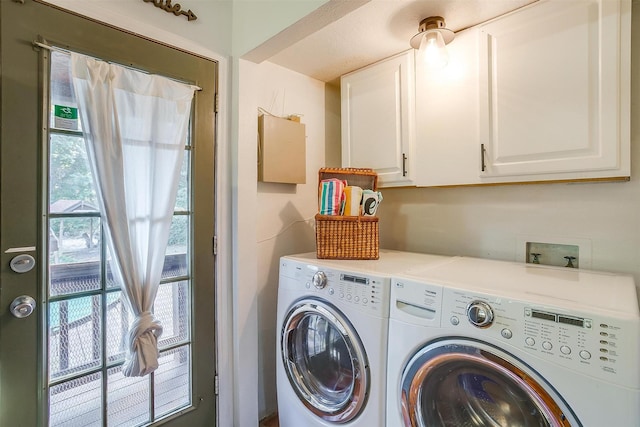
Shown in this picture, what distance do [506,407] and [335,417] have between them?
68 cm

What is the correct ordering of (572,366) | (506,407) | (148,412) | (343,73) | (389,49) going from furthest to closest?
(343,73) → (389,49) → (148,412) → (506,407) → (572,366)

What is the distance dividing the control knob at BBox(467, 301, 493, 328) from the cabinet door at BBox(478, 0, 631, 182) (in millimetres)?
743

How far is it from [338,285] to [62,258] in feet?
3.57

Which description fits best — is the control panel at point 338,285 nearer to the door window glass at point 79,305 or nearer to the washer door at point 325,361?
the washer door at point 325,361

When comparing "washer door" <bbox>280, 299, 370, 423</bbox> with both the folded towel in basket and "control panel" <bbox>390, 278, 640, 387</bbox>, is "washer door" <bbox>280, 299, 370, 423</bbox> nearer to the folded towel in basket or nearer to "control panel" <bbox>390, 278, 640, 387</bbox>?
"control panel" <bbox>390, 278, 640, 387</bbox>

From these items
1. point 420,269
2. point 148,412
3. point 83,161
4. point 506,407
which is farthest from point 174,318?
point 506,407

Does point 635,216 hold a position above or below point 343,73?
below

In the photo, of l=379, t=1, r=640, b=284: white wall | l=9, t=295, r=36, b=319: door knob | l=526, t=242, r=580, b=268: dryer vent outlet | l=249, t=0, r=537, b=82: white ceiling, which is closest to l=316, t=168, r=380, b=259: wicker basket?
l=379, t=1, r=640, b=284: white wall

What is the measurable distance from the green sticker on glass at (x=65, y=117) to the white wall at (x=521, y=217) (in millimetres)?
1722

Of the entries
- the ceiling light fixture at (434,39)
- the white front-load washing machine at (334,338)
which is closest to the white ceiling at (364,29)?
A: the ceiling light fixture at (434,39)

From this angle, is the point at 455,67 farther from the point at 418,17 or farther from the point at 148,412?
the point at 148,412

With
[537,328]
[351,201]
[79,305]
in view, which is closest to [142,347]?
[79,305]

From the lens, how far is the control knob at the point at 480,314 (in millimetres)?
928

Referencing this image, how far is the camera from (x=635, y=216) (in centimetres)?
130
